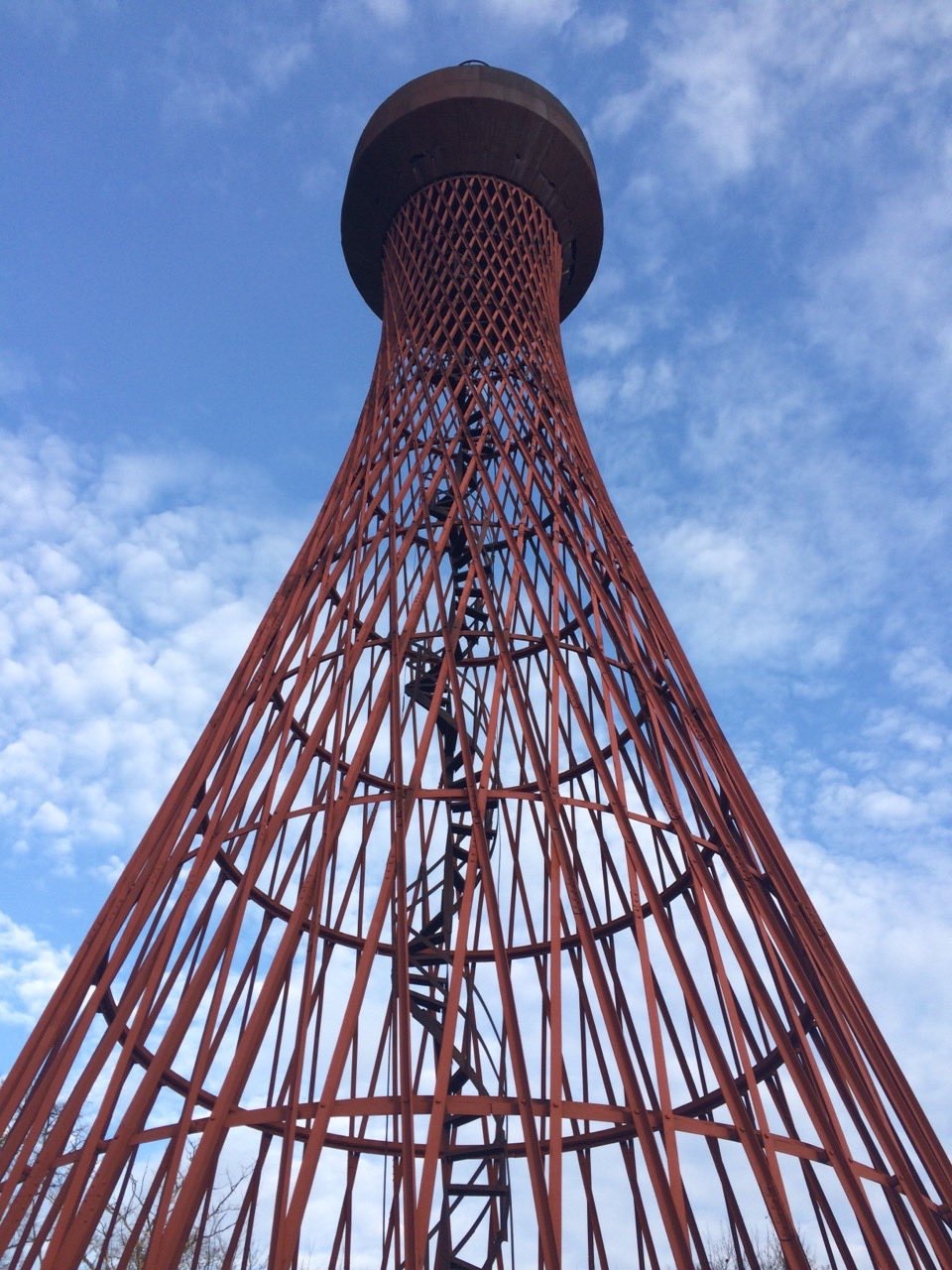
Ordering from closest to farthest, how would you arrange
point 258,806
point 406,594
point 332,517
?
point 258,806
point 332,517
point 406,594

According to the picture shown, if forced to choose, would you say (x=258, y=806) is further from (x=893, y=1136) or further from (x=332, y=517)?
(x=893, y=1136)

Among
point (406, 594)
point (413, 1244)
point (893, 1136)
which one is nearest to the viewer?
point (413, 1244)

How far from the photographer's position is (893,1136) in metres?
5.91

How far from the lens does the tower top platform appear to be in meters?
11.4

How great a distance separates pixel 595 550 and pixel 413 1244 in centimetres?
544

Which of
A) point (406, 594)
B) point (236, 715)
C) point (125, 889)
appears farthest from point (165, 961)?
point (406, 594)

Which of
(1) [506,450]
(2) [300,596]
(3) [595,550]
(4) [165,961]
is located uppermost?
(1) [506,450]

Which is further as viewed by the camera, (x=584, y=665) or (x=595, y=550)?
(x=584, y=665)

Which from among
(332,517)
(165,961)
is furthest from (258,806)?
(332,517)

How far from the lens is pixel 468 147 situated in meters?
11.5

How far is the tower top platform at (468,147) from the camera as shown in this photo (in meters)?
11.4

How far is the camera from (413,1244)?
4797 millimetres

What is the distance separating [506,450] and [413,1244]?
20.8ft

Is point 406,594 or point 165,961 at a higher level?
point 406,594
